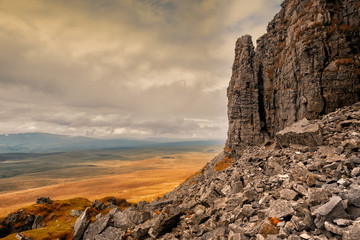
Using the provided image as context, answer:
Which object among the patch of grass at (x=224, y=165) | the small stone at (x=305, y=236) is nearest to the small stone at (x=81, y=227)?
the small stone at (x=305, y=236)

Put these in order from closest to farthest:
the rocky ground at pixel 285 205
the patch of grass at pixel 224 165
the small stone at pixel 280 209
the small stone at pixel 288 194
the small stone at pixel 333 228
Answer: the small stone at pixel 333 228 → the rocky ground at pixel 285 205 → the small stone at pixel 280 209 → the small stone at pixel 288 194 → the patch of grass at pixel 224 165

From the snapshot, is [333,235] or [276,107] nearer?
[333,235]

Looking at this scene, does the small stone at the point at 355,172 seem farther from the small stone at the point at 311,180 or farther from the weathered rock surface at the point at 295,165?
the small stone at the point at 311,180

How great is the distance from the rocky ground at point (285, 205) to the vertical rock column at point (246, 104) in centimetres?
3423

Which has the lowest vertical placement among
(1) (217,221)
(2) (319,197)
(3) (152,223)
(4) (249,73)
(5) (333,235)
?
(3) (152,223)

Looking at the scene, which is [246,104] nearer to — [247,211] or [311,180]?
[311,180]

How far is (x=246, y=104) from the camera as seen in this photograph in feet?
219

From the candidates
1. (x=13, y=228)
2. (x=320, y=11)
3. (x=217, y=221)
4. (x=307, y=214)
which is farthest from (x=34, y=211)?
(x=320, y=11)

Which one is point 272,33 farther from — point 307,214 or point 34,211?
point 34,211

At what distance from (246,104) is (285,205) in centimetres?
5853

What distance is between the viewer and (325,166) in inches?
650

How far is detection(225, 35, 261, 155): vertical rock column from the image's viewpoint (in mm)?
65062

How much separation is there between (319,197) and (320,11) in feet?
158

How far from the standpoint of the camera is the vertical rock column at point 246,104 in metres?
65.1
